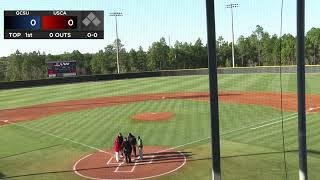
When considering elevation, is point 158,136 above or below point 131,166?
above

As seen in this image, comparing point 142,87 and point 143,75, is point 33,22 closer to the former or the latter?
point 142,87

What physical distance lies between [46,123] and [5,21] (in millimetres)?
20017

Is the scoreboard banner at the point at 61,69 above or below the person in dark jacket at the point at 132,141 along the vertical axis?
above

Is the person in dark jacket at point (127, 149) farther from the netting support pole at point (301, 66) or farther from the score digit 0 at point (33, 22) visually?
the netting support pole at point (301, 66)

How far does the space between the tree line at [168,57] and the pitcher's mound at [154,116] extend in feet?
104

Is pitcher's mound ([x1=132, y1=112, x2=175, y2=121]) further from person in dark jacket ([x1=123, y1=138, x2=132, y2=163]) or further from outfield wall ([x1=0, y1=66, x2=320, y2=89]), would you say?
outfield wall ([x1=0, y1=66, x2=320, y2=89])

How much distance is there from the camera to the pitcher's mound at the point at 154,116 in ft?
86.6

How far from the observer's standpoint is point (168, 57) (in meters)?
70.8

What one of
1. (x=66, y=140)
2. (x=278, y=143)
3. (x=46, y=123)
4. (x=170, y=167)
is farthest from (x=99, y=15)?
(x=46, y=123)

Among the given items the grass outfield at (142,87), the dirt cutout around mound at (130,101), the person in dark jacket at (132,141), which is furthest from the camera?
the grass outfield at (142,87)

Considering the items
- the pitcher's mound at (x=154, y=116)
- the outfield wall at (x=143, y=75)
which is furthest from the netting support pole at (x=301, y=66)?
the outfield wall at (x=143, y=75)
